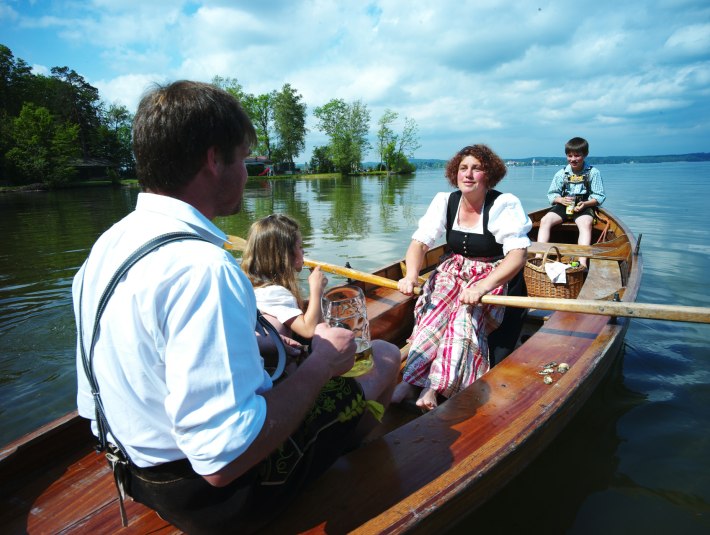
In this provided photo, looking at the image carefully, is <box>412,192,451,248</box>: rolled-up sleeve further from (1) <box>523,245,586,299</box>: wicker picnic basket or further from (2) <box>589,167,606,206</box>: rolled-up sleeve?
(2) <box>589,167,606,206</box>: rolled-up sleeve

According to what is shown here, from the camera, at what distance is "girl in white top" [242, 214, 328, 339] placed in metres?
2.53

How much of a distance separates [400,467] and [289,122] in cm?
6548

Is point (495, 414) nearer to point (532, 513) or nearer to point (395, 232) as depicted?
point (532, 513)

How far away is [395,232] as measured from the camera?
13133 mm

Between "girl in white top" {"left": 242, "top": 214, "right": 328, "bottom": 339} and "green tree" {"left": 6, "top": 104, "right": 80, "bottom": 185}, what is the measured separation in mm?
42497

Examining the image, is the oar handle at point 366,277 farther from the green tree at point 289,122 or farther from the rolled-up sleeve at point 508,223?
the green tree at point 289,122

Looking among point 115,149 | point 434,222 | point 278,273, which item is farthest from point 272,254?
point 115,149

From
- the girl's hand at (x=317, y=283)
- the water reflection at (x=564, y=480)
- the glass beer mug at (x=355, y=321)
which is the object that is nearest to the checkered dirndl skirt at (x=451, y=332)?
the water reflection at (x=564, y=480)

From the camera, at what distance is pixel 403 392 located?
9.84 feet

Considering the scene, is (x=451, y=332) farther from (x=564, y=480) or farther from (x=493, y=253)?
(x=564, y=480)

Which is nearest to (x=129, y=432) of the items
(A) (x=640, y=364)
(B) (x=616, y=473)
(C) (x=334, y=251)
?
(B) (x=616, y=473)

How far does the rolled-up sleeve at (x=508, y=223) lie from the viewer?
3189mm

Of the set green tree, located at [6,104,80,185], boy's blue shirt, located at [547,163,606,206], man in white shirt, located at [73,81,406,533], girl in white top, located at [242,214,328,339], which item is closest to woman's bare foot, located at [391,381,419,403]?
girl in white top, located at [242,214,328,339]

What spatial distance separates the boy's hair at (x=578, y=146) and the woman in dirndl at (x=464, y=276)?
3495 millimetres
